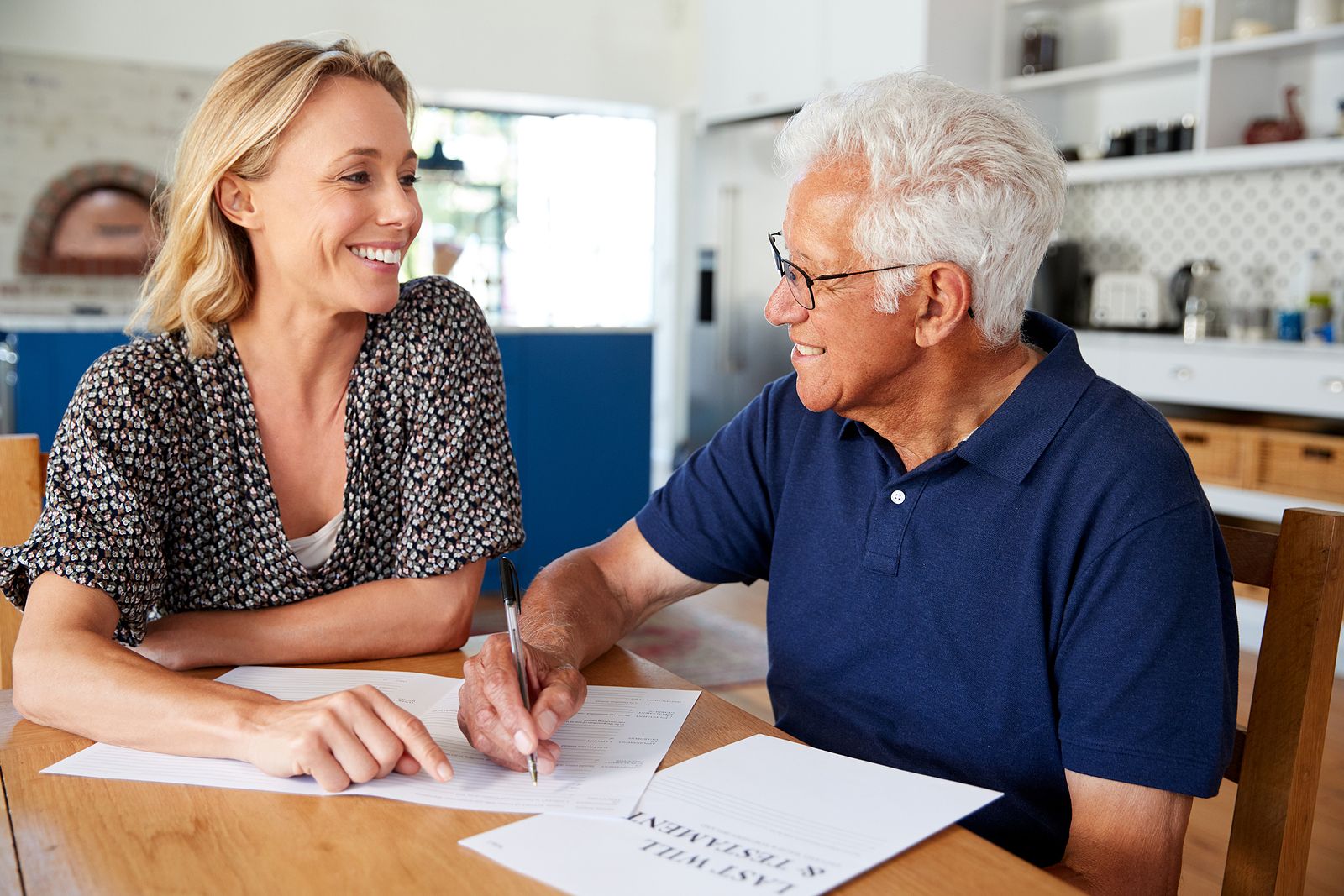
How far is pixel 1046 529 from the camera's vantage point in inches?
44.2

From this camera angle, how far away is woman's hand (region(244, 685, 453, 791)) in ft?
3.00

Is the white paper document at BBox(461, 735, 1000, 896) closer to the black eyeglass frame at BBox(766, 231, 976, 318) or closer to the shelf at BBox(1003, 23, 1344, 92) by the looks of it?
the black eyeglass frame at BBox(766, 231, 976, 318)

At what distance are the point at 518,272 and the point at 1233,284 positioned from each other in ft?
15.3

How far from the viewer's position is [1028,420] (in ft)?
3.82

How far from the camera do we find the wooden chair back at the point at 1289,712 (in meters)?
1.02

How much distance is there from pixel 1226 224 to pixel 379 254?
395 cm

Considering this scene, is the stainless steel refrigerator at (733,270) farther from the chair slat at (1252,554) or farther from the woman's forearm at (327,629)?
the chair slat at (1252,554)

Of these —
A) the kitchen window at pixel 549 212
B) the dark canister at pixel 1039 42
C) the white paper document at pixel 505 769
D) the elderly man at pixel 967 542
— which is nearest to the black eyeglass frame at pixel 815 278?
the elderly man at pixel 967 542

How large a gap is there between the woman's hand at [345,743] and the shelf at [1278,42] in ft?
13.2

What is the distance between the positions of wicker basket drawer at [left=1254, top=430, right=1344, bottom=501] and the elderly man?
2711mm

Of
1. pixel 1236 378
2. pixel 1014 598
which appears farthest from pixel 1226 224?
pixel 1014 598

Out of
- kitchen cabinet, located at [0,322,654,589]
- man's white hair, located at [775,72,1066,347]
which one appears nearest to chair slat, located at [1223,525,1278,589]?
man's white hair, located at [775,72,1066,347]

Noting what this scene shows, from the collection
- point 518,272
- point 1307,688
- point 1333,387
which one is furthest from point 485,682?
point 518,272

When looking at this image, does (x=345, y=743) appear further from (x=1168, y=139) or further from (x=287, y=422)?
(x=1168, y=139)
